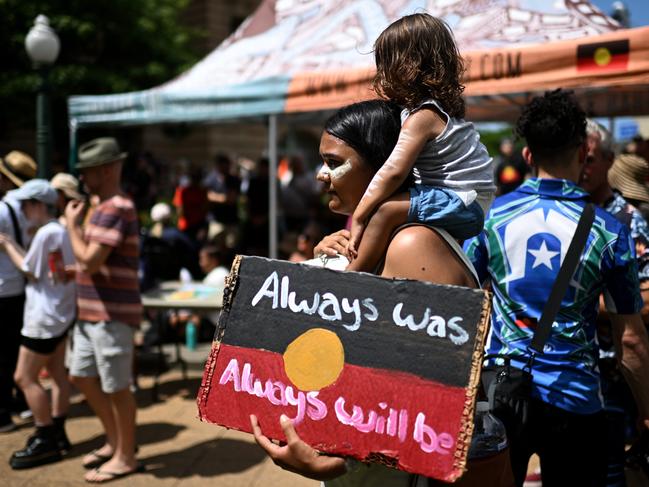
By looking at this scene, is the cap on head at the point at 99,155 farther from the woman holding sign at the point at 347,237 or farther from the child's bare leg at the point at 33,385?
the woman holding sign at the point at 347,237

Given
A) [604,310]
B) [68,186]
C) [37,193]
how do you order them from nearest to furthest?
[604,310] < [37,193] < [68,186]

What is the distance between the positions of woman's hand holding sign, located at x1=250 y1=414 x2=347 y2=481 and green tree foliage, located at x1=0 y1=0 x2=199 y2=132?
1750 cm

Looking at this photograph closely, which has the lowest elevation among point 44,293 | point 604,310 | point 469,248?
point 44,293

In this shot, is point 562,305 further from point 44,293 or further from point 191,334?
point 191,334

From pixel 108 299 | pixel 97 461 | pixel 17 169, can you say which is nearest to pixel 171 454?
pixel 97 461

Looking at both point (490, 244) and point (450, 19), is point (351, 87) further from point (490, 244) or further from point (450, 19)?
point (490, 244)

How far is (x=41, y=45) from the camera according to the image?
6.74 meters

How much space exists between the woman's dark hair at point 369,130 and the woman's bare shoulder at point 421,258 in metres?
0.23

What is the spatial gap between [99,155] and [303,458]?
294 cm

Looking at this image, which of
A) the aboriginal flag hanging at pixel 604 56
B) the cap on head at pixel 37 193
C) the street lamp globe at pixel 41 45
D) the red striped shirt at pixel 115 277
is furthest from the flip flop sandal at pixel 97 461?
the street lamp globe at pixel 41 45

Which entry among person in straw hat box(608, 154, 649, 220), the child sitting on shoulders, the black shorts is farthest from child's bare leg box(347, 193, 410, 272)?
the black shorts

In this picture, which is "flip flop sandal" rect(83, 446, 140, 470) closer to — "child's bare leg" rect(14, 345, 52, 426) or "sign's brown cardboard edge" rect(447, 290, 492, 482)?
"child's bare leg" rect(14, 345, 52, 426)

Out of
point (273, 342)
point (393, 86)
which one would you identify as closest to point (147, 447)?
point (273, 342)

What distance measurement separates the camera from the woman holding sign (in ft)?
5.02
